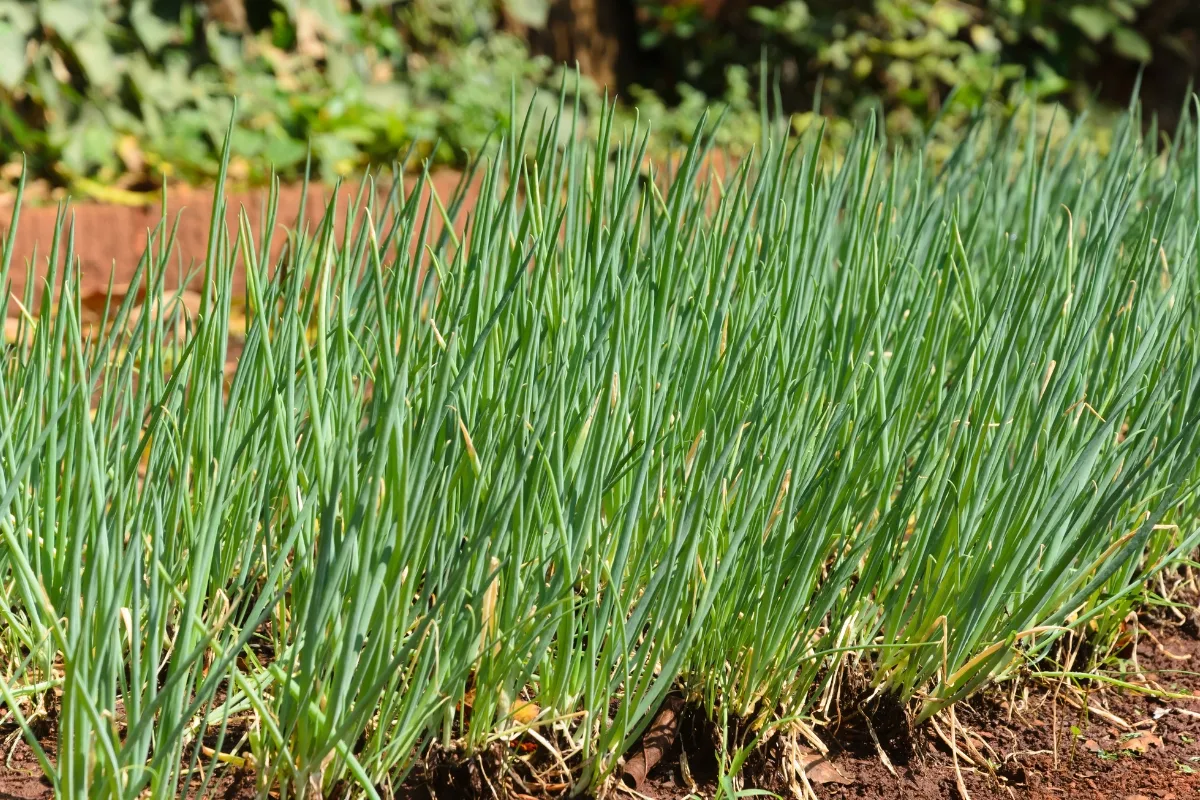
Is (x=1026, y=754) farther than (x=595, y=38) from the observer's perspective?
No

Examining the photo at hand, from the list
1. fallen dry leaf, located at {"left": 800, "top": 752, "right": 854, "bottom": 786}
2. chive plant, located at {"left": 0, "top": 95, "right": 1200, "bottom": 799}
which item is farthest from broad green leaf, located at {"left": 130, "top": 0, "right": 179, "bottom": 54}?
fallen dry leaf, located at {"left": 800, "top": 752, "right": 854, "bottom": 786}

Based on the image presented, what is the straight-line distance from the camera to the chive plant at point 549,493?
938mm

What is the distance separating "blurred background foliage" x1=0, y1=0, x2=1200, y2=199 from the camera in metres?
4.17

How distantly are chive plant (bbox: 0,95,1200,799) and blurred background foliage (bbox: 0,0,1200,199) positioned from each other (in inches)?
66.6

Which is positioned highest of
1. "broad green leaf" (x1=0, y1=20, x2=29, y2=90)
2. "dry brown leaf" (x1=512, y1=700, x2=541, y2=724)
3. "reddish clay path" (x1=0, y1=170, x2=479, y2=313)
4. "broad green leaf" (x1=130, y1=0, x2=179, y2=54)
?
"broad green leaf" (x1=130, y1=0, x2=179, y2=54)

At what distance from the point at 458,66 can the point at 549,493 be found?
4431mm

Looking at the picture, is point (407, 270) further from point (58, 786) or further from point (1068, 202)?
point (1068, 202)

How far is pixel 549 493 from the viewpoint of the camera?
1.10 metres

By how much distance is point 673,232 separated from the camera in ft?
4.17

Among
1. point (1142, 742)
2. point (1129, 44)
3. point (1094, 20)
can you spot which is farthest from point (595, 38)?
point (1142, 742)

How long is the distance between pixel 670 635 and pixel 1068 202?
1.29 m

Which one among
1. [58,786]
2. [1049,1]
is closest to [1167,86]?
[1049,1]

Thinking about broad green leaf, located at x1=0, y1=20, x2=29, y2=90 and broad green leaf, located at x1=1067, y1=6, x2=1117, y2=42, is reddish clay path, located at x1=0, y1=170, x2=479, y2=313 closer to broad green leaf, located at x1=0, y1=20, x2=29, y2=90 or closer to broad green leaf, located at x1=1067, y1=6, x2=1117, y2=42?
broad green leaf, located at x1=0, y1=20, x2=29, y2=90

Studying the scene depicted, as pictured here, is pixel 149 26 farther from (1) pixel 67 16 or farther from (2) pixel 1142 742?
(2) pixel 1142 742
